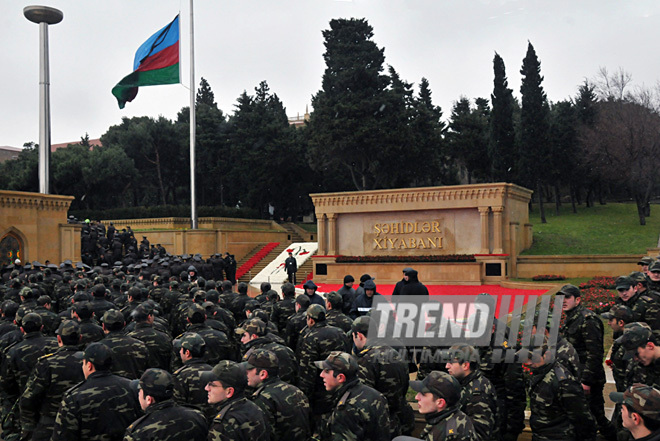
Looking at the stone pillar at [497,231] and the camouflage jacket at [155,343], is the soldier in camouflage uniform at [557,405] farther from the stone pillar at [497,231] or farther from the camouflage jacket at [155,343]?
the stone pillar at [497,231]

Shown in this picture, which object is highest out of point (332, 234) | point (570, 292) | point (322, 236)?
point (332, 234)

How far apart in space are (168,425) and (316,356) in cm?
261

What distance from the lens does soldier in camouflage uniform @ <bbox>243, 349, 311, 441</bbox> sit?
4.27 meters

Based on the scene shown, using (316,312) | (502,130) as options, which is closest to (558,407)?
(316,312)

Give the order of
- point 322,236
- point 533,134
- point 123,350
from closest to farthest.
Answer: point 123,350 → point 322,236 → point 533,134

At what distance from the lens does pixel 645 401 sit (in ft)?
11.1

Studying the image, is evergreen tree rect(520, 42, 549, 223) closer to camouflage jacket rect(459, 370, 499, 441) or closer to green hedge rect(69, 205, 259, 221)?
green hedge rect(69, 205, 259, 221)

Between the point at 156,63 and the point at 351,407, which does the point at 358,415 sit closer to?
Result: the point at 351,407

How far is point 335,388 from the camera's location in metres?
4.12

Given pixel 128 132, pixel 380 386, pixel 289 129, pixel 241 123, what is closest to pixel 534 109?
pixel 289 129

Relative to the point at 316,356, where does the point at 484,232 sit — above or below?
above

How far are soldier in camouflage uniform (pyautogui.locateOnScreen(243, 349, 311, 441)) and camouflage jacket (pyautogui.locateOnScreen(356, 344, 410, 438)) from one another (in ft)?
2.95

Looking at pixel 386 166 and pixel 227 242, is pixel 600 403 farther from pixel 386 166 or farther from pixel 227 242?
pixel 386 166

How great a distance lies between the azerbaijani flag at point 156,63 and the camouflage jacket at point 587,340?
2567cm
